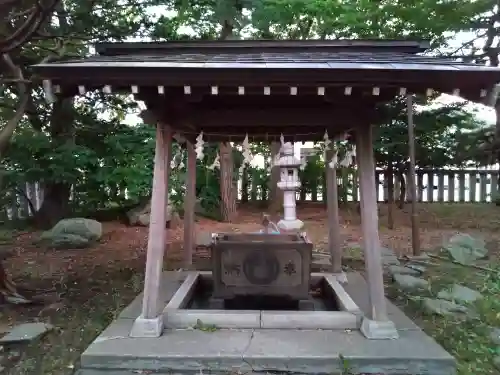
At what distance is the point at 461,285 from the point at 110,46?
5.12m

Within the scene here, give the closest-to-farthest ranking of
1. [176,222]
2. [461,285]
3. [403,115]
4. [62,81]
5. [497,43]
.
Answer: [62,81] → [461,285] → [497,43] → [403,115] → [176,222]

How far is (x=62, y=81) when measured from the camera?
10.5ft

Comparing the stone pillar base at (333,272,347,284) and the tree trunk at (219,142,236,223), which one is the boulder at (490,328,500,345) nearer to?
the stone pillar base at (333,272,347,284)

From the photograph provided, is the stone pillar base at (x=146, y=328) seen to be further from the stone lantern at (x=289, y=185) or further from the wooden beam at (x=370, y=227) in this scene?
the stone lantern at (x=289, y=185)

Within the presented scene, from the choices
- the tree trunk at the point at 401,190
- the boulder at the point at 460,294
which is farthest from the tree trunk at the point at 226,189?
the boulder at the point at 460,294

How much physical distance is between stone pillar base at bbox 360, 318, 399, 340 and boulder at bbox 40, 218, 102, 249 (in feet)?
20.5

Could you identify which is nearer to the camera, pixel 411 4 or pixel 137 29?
pixel 137 29

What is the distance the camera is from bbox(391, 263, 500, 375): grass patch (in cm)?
370

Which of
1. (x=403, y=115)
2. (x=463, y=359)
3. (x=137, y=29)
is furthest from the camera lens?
(x=403, y=115)

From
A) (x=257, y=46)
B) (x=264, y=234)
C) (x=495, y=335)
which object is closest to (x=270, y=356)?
(x=264, y=234)

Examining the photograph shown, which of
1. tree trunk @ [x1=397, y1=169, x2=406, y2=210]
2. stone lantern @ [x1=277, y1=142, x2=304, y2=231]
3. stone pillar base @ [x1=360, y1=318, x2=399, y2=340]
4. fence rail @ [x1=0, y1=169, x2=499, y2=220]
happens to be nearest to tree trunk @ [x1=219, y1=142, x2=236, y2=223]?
Result: stone lantern @ [x1=277, y1=142, x2=304, y2=231]

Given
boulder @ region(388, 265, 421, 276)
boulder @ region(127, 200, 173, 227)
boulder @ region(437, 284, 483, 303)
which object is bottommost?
boulder @ region(437, 284, 483, 303)

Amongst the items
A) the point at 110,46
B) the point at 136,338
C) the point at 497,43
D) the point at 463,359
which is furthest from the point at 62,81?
the point at 497,43

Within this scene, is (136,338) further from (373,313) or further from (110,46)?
(110,46)
